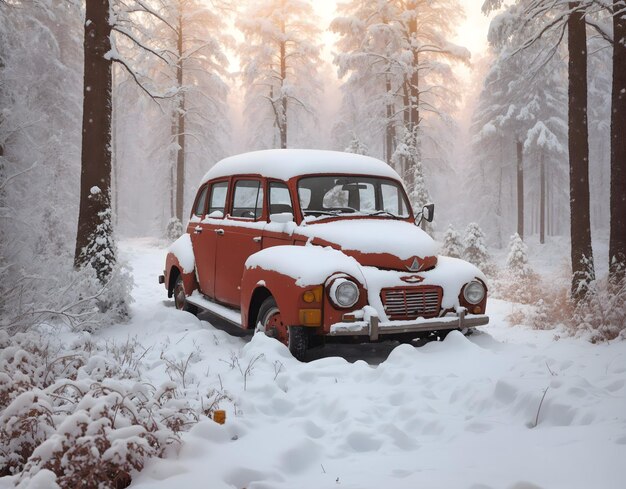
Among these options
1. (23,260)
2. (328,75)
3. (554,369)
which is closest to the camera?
(554,369)

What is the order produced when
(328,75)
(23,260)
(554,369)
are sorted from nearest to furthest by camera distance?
(554,369), (23,260), (328,75)

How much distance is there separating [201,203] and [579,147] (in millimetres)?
6713

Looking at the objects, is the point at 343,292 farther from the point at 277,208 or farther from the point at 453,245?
the point at 453,245

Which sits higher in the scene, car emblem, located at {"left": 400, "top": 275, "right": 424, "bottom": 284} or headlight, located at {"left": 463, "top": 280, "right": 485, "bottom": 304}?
car emblem, located at {"left": 400, "top": 275, "right": 424, "bottom": 284}

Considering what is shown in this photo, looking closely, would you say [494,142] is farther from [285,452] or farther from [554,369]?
[285,452]

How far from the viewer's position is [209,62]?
2317cm

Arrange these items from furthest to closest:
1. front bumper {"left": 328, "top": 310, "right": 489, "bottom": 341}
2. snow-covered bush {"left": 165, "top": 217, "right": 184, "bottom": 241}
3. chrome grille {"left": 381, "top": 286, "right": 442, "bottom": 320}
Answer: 1. snow-covered bush {"left": 165, "top": 217, "right": 184, "bottom": 241}
2. chrome grille {"left": 381, "top": 286, "right": 442, "bottom": 320}
3. front bumper {"left": 328, "top": 310, "right": 489, "bottom": 341}

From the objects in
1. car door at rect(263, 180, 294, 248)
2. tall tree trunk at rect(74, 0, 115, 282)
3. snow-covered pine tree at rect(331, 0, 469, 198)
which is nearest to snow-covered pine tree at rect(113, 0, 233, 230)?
snow-covered pine tree at rect(331, 0, 469, 198)

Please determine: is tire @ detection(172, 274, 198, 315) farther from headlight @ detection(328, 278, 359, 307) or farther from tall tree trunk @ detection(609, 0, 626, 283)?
tall tree trunk @ detection(609, 0, 626, 283)

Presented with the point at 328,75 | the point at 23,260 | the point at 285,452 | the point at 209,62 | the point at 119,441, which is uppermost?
the point at 328,75

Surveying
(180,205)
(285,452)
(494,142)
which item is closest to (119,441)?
(285,452)

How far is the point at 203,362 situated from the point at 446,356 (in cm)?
237

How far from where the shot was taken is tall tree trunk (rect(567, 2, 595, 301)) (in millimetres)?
9180

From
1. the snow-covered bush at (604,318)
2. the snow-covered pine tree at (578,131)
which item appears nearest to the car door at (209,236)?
the snow-covered bush at (604,318)
